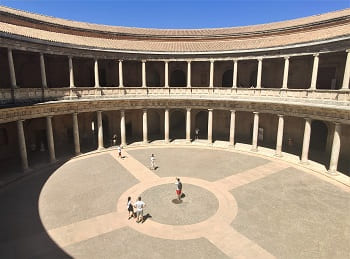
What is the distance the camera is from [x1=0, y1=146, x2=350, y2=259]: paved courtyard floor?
1234cm

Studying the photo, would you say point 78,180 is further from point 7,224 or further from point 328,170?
point 328,170

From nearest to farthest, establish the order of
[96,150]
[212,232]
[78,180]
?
[212,232]
[78,180]
[96,150]

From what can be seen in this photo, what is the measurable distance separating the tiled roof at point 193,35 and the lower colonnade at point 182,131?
7.48 metres

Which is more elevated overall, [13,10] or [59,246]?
[13,10]

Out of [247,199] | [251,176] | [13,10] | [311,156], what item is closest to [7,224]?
[247,199]

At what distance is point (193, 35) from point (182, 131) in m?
14.1

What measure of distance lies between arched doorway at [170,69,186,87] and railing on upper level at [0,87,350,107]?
4974mm

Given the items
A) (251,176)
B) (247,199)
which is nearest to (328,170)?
(251,176)

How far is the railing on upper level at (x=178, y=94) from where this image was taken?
20.3 m

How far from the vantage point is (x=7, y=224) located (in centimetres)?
1420

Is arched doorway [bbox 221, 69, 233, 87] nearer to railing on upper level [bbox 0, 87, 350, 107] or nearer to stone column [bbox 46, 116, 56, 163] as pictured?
railing on upper level [bbox 0, 87, 350, 107]

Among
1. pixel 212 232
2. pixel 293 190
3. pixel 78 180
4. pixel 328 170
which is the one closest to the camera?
pixel 212 232

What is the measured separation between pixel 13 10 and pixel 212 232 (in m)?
29.8

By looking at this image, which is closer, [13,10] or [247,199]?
[247,199]
